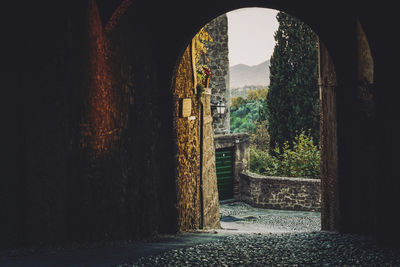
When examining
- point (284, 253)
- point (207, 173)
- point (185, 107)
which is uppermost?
point (185, 107)

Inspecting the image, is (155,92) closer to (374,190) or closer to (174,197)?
(174,197)

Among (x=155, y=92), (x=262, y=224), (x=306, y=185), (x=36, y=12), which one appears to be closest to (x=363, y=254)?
(x=155, y=92)

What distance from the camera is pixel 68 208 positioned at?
4.20 m

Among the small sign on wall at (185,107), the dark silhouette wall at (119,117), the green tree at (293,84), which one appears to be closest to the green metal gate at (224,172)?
the green tree at (293,84)

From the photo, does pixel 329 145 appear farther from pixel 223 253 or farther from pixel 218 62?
pixel 218 62

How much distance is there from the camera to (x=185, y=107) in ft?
22.3

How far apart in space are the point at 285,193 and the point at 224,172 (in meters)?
2.86

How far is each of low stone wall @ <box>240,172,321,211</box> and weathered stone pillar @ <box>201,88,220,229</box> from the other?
169 inches

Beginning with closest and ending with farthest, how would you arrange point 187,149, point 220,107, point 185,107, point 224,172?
point 185,107
point 187,149
point 224,172
point 220,107

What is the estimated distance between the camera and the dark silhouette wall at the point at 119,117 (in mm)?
3936

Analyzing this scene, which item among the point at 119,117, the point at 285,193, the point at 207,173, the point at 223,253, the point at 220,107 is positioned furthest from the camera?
the point at 220,107

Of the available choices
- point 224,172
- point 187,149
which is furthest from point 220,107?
point 187,149

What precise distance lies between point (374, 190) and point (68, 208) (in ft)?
10.5

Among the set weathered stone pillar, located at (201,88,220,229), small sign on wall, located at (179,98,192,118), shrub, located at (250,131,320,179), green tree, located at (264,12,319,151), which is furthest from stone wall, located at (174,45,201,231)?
green tree, located at (264,12,319,151)
